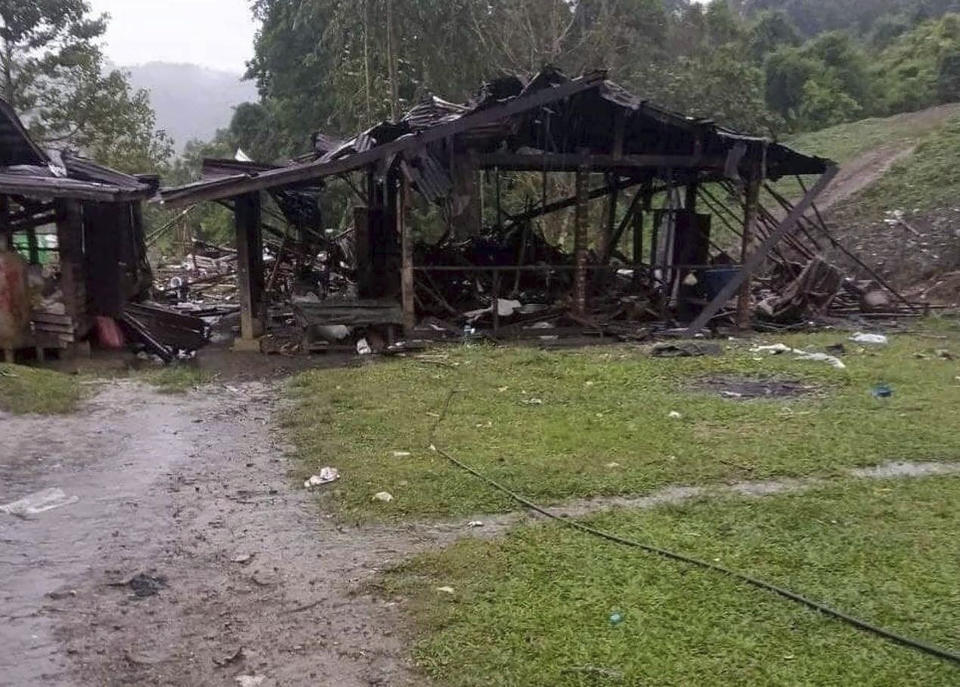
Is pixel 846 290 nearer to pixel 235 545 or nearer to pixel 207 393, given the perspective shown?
pixel 207 393

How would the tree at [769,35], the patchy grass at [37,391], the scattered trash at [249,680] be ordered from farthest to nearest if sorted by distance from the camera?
1. the tree at [769,35]
2. the patchy grass at [37,391]
3. the scattered trash at [249,680]

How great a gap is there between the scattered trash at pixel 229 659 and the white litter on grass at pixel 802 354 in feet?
25.6

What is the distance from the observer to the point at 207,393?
28.1 feet

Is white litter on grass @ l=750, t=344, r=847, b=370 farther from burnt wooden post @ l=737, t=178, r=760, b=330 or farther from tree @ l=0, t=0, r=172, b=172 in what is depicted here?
tree @ l=0, t=0, r=172, b=172

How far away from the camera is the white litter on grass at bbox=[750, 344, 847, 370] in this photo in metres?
9.46

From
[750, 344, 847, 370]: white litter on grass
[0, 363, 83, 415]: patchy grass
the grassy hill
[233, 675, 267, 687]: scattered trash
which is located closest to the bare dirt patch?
[750, 344, 847, 370]: white litter on grass

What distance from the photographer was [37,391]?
812cm

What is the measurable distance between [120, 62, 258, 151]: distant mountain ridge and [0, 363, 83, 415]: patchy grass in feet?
392

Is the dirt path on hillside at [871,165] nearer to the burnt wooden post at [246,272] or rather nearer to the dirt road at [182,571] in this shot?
the burnt wooden post at [246,272]

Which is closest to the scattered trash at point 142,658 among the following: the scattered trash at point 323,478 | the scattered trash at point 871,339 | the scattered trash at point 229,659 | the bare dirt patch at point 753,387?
the scattered trash at point 229,659

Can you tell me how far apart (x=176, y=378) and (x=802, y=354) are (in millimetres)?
7704

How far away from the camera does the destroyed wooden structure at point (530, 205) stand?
10.8 meters

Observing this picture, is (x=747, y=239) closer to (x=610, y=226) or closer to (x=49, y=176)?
(x=610, y=226)

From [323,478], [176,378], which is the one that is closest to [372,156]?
[176,378]
